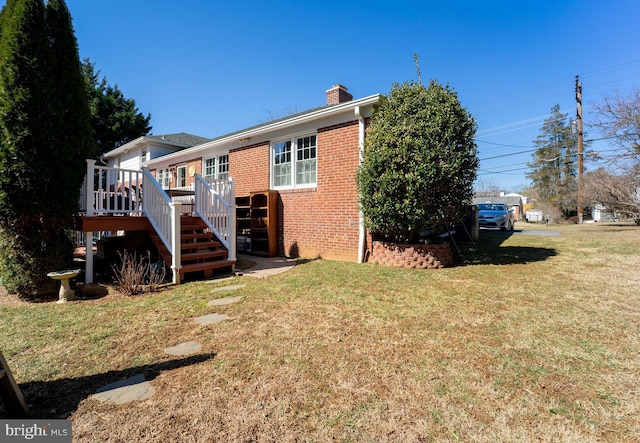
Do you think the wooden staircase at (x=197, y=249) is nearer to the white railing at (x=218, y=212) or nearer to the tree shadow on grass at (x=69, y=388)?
the white railing at (x=218, y=212)

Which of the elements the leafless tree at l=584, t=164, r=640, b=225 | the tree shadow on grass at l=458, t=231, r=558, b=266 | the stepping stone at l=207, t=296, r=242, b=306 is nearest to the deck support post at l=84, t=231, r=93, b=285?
the stepping stone at l=207, t=296, r=242, b=306

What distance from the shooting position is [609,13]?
8734 millimetres

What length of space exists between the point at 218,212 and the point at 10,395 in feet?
18.6

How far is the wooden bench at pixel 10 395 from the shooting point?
1.96 meters

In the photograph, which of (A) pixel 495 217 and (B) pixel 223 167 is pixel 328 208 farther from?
(A) pixel 495 217

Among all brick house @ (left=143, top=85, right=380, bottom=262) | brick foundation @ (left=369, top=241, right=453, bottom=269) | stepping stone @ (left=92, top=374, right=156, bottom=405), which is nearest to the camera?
stepping stone @ (left=92, top=374, right=156, bottom=405)

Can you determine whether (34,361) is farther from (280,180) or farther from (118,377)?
(280,180)

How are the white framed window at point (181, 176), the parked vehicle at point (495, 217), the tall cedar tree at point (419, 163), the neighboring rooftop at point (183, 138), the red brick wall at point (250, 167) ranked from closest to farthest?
1. the tall cedar tree at point (419, 163)
2. the red brick wall at point (250, 167)
3. the white framed window at point (181, 176)
4. the parked vehicle at point (495, 217)
5. the neighboring rooftop at point (183, 138)

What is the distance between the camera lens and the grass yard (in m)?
1.91

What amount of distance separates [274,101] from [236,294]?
2213 cm

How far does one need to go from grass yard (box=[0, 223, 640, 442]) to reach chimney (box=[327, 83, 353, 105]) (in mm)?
8112

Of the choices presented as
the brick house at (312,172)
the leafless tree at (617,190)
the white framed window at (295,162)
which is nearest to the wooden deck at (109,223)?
the brick house at (312,172)

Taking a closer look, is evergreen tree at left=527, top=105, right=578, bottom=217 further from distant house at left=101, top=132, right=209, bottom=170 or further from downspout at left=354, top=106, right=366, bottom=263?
distant house at left=101, top=132, right=209, bottom=170

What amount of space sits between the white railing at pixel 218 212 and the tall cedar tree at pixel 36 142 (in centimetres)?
262
